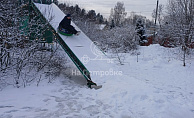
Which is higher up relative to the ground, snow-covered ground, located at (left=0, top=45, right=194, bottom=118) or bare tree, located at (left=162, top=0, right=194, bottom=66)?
bare tree, located at (left=162, top=0, right=194, bottom=66)

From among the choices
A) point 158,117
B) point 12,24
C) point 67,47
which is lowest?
point 158,117

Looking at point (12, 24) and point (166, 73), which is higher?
point (12, 24)

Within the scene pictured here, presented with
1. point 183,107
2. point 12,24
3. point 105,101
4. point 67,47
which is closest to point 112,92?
point 105,101

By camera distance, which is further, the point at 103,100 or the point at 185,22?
the point at 185,22

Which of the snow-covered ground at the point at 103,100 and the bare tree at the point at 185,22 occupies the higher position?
the bare tree at the point at 185,22

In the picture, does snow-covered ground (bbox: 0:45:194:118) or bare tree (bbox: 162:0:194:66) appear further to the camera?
bare tree (bbox: 162:0:194:66)

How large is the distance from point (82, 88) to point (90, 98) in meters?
0.82

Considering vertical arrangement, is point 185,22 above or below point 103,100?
above

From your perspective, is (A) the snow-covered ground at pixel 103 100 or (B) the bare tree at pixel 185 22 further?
(B) the bare tree at pixel 185 22

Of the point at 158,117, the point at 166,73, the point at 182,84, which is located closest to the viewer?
the point at 158,117

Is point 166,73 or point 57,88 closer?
point 57,88

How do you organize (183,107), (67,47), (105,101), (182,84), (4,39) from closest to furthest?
(183,107) → (105,101) → (4,39) → (182,84) → (67,47)

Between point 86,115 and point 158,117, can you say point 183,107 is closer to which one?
point 158,117

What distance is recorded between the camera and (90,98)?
416 centimetres
